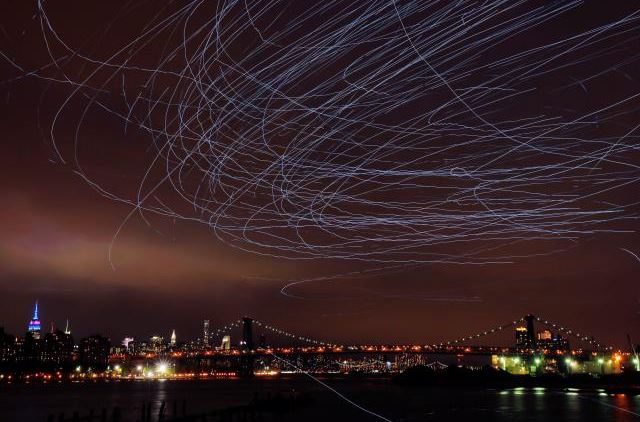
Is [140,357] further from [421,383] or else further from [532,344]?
[532,344]

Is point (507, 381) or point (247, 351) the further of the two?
A: point (247, 351)

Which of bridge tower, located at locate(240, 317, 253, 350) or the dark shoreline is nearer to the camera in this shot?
the dark shoreline

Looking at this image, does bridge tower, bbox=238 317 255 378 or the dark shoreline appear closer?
the dark shoreline

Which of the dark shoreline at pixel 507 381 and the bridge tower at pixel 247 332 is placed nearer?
the dark shoreline at pixel 507 381

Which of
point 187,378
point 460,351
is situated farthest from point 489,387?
point 187,378

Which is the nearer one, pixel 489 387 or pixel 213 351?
pixel 489 387

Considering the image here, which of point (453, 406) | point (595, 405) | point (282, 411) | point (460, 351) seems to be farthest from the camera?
point (460, 351)

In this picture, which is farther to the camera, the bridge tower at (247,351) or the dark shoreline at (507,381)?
the bridge tower at (247,351)

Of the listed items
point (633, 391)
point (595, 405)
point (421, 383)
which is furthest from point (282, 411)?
point (421, 383)

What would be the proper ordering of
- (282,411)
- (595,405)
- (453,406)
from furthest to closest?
(453,406) → (282,411) → (595,405)
